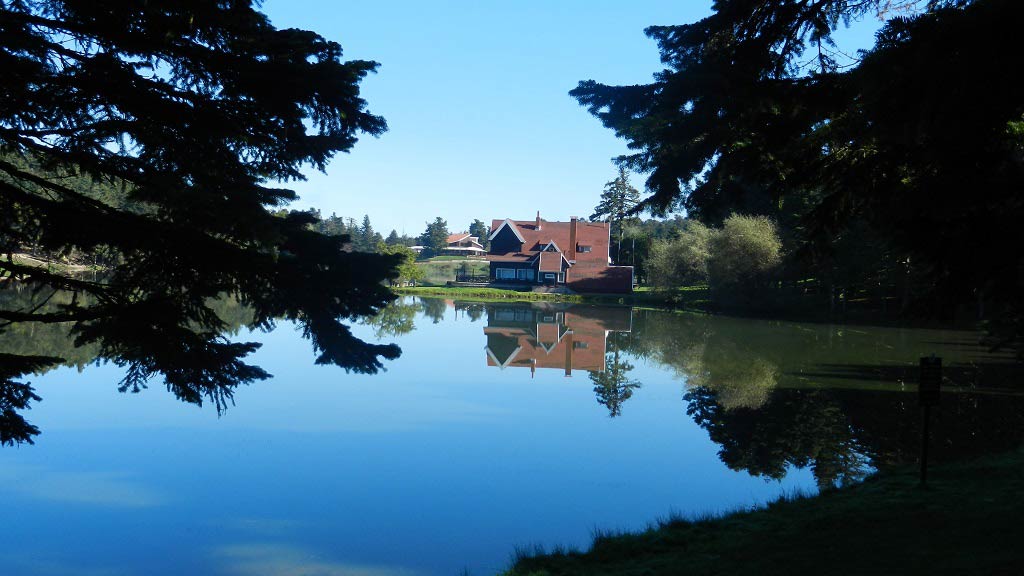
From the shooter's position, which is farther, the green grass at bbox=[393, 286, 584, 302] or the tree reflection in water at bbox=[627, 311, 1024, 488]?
the green grass at bbox=[393, 286, 584, 302]

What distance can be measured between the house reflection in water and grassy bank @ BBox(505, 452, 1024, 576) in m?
13.3

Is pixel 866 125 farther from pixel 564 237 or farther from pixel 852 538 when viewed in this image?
pixel 564 237

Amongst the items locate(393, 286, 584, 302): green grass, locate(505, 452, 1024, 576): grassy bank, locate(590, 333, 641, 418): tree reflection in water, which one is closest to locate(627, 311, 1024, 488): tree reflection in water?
locate(590, 333, 641, 418): tree reflection in water

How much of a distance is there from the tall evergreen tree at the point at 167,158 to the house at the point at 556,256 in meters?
52.7

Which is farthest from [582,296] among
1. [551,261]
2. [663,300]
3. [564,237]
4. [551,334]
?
[551,334]

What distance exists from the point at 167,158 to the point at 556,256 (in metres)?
55.2

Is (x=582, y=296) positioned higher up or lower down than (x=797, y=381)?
higher up

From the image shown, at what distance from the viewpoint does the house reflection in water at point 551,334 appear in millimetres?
22828

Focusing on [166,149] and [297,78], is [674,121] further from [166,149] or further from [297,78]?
[166,149]

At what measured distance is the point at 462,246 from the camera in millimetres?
112938

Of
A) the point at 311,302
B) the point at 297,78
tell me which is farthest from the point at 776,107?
the point at 311,302

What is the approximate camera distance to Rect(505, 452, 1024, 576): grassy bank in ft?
16.9

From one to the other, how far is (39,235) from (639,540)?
582 centimetres

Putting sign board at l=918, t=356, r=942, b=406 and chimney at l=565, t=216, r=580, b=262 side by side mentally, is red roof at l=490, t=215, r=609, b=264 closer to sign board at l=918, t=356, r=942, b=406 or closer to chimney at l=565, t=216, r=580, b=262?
chimney at l=565, t=216, r=580, b=262
